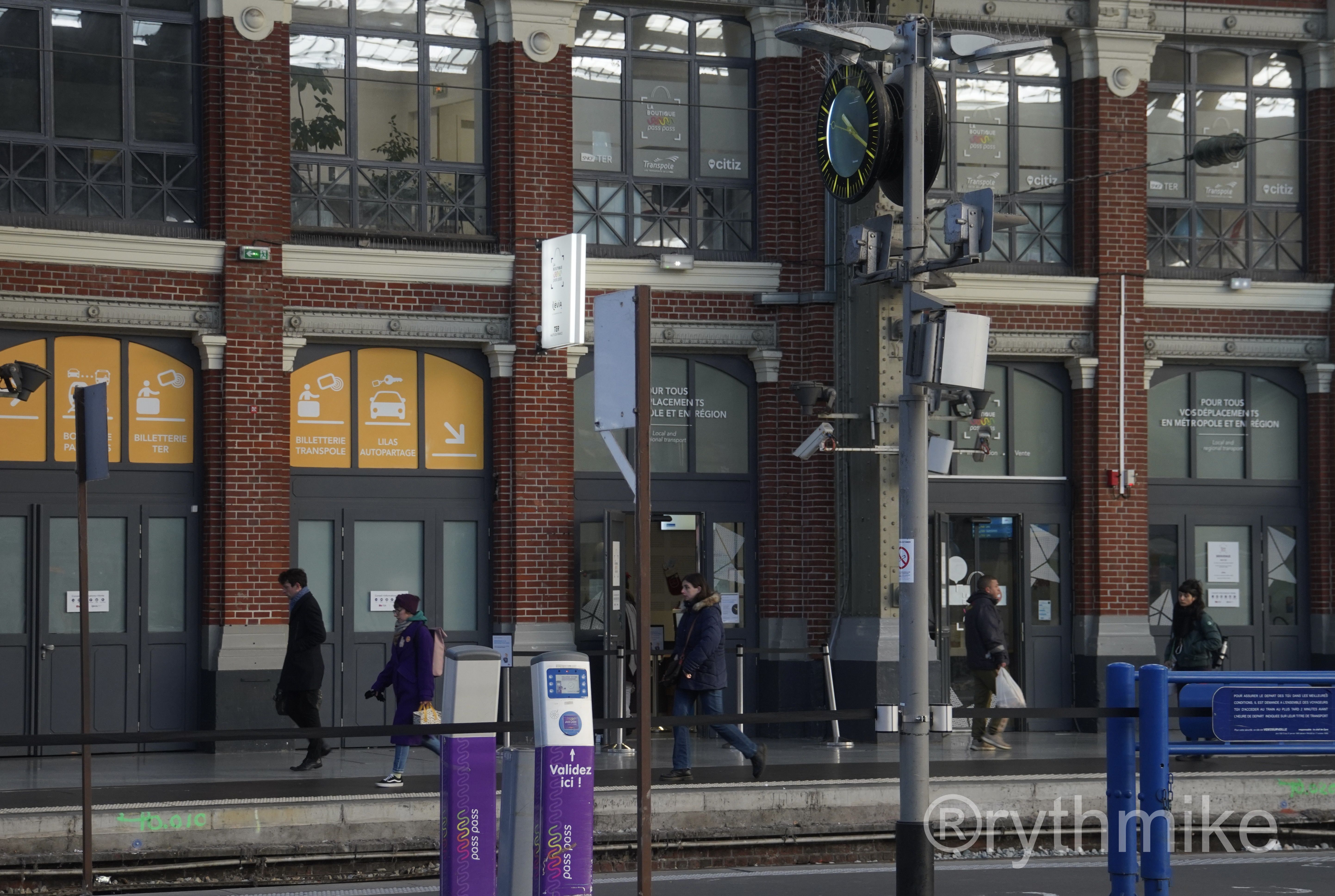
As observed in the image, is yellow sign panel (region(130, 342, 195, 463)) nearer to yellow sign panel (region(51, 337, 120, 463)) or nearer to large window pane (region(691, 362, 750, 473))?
yellow sign panel (region(51, 337, 120, 463))

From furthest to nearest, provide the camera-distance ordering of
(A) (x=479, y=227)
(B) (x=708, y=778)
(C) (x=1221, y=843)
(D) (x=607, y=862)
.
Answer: (A) (x=479, y=227) → (B) (x=708, y=778) → (C) (x=1221, y=843) → (D) (x=607, y=862)

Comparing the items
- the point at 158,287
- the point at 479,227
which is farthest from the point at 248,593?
the point at 479,227

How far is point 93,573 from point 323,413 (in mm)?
2842

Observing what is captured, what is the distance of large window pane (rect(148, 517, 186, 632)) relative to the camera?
17500 mm

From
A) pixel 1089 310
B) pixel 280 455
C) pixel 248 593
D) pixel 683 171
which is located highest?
pixel 683 171

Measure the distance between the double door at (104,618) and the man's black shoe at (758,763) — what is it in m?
6.64

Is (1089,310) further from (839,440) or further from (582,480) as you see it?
(582,480)

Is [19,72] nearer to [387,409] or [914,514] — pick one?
[387,409]

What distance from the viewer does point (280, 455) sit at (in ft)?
57.7

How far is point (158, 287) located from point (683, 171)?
590 centimetres

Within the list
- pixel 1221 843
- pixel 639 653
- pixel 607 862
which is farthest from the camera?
pixel 1221 843

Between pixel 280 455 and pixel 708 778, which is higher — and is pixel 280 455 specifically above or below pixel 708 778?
above

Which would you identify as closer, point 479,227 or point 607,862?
point 607,862

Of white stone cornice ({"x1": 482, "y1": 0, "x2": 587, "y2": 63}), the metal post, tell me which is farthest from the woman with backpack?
white stone cornice ({"x1": 482, "y1": 0, "x2": 587, "y2": 63})
